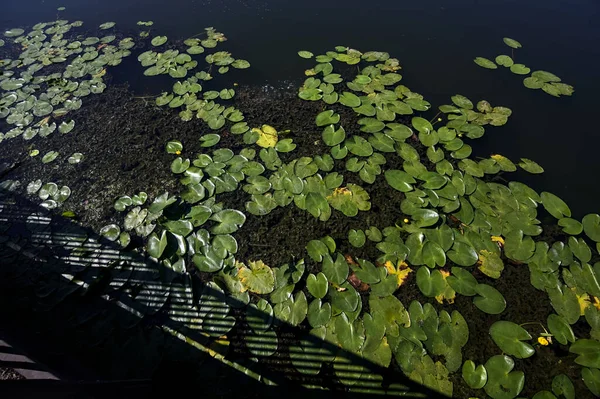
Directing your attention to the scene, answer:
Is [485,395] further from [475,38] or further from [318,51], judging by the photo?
[475,38]

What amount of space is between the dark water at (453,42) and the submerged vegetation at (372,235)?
268 millimetres

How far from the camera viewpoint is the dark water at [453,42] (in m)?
3.68

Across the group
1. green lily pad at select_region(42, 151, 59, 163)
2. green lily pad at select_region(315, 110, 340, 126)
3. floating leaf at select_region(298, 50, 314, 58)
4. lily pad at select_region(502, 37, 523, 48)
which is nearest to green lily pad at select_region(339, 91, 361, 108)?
green lily pad at select_region(315, 110, 340, 126)

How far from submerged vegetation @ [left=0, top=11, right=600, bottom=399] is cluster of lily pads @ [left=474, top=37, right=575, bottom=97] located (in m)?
0.03

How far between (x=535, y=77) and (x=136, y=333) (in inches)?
217

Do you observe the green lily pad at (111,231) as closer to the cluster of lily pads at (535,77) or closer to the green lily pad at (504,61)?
the cluster of lily pads at (535,77)

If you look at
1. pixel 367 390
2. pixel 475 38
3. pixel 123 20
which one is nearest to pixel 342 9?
pixel 475 38

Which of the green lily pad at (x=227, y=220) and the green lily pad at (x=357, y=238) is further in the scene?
the green lily pad at (x=227, y=220)

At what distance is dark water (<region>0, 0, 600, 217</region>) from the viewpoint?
3.68 m

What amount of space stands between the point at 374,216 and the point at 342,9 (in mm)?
4412

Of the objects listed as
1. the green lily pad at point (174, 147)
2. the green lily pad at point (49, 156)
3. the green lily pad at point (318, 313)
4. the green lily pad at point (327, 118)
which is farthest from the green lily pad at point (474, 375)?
the green lily pad at point (49, 156)

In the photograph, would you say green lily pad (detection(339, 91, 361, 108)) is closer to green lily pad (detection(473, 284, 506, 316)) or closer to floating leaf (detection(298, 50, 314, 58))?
floating leaf (detection(298, 50, 314, 58))

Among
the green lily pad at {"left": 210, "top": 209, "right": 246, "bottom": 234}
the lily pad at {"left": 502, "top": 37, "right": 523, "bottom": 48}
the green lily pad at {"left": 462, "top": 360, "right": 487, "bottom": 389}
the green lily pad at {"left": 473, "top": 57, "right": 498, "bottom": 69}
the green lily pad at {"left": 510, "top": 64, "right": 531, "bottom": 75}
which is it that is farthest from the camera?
the lily pad at {"left": 502, "top": 37, "right": 523, "bottom": 48}

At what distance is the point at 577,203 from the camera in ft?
10.5
